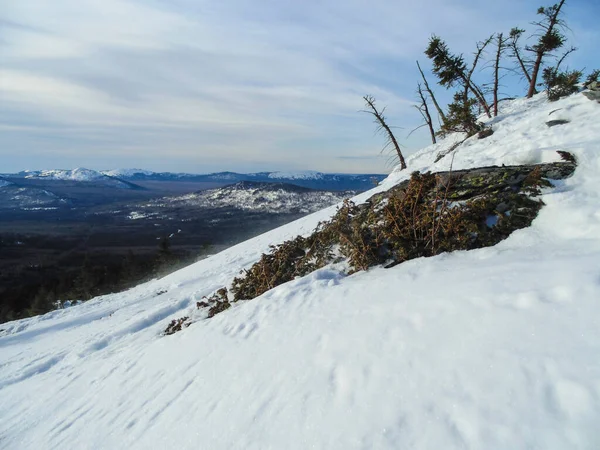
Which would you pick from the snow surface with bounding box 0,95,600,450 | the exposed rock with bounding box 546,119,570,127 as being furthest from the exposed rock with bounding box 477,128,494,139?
the snow surface with bounding box 0,95,600,450

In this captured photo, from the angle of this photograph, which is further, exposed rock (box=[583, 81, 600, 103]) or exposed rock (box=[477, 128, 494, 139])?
exposed rock (box=[477, 128, 494, 139])

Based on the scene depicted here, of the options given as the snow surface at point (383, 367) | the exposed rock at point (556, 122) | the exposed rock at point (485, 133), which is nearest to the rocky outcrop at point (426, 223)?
the snow surface at point (383, 367)

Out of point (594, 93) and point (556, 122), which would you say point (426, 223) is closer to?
point (556, 122)

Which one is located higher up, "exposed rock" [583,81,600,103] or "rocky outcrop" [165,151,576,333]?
"exposed rock" [583,81,600,103]

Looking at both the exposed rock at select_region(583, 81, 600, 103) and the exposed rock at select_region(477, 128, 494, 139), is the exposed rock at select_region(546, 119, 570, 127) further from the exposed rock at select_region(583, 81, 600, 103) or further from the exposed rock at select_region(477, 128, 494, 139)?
the exposed rock at select_region(477, 128, 494, 139)

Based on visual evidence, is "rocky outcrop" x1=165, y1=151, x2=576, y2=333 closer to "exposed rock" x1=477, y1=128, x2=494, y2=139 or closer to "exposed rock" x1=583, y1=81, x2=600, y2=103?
"exposed rock" x1=583, y1=81, x2=600, y2=103

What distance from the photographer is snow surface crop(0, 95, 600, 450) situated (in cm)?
246

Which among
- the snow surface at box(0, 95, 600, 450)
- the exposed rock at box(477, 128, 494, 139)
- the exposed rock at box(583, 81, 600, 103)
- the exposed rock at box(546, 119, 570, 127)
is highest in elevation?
the exposed rock at box(583, 81, 600, 103)

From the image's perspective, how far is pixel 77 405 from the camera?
17.5 feet

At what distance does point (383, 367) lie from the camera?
10.6 feet

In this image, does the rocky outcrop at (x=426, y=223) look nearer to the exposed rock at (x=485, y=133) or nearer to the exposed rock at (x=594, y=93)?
the exposed rock at (x=594, y=93)

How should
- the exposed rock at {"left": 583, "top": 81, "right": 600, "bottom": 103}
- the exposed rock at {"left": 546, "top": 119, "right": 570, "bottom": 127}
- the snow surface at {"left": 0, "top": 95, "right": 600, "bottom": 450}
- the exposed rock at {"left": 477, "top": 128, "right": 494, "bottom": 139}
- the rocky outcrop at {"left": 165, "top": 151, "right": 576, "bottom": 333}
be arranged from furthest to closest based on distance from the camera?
the exposed rock at {"left": 477, "top": 128, "right": 494, "bottom": 139}, the exposed rock at {"left": 583, "top": 81, "right": 600, "bottom": 103}, the exposed rock at {"left": 546, "top": 119, "right": 570, "bottom": 127}, the rocky outcrop at {"left": 165, "top": 151, "right": 576, "bottom": 333}, the snow surface at {"left": 0, "top": 95, "right": 600, "bottom": 450}

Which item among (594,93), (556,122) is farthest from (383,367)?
(594,93)

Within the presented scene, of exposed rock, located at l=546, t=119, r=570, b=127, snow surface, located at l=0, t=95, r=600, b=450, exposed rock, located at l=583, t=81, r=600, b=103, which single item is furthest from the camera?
exposed rock, located at l=583, t=81, r=600, b=103
